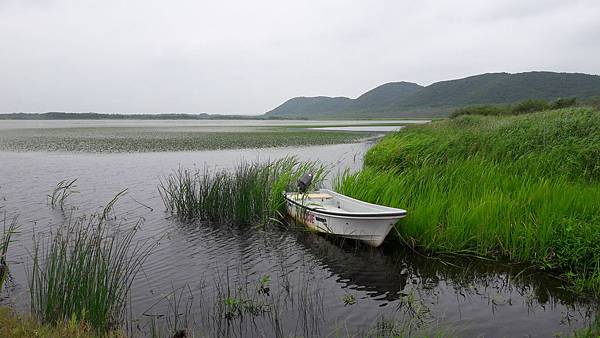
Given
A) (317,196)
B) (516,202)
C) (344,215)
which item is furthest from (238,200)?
(516,202)

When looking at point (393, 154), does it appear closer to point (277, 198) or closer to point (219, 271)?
point (277, 198)

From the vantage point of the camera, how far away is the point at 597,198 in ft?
24.3

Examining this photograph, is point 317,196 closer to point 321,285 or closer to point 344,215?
point 344,215

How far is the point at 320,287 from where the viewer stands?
22.1ft

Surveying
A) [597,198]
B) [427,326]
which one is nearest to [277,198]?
[427,326]

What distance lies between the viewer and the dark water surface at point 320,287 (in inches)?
216

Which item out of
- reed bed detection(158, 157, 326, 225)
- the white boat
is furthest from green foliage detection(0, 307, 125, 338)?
reed bed detection(158, 157, 326, 225)

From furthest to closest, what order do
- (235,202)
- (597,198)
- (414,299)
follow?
(235,202) < (597,198) < (414,299)

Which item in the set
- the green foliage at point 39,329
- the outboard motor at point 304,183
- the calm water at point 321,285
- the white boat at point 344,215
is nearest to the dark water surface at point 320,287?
the calm water at point 321,285

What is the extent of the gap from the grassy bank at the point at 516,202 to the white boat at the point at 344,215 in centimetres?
56

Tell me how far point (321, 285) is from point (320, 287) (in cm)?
10

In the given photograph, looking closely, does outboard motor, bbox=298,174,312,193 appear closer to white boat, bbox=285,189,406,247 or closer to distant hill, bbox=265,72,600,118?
white boat, bbox=285,189,406,247

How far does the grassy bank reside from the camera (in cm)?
668

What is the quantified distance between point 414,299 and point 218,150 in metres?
24.5
